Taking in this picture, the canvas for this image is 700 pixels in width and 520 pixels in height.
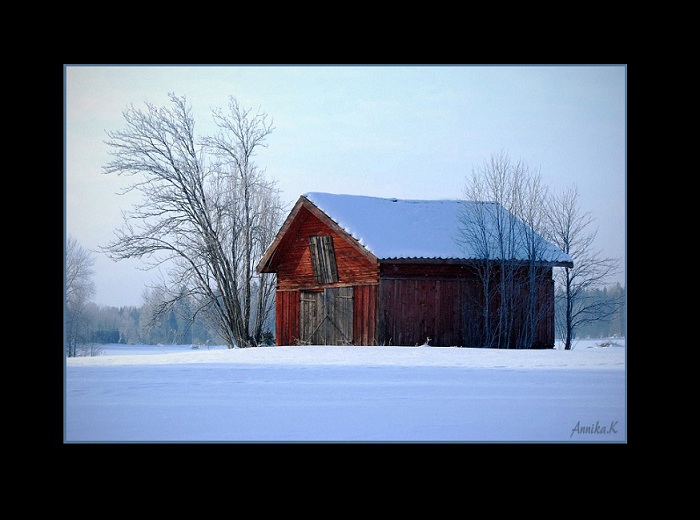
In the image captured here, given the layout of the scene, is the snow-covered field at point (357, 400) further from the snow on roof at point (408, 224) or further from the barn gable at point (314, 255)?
the barn gable at point (314, 255)

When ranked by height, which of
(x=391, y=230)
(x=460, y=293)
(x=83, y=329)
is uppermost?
(x=391, y=230)

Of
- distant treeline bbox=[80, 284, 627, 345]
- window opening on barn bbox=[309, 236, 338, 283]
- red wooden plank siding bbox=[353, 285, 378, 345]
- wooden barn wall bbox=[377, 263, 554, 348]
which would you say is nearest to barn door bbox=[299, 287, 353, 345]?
red wooden plank siding bbox=[353, 285, 378, 345]

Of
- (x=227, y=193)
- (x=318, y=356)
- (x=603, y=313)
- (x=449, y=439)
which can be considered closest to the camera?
(x=449, y=439)

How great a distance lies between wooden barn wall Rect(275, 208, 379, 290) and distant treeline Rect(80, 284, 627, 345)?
16.8 ft

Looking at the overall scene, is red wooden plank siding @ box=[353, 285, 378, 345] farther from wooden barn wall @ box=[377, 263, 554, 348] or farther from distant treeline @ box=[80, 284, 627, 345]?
distant treeline @ box=[80, 284, 627, 345]

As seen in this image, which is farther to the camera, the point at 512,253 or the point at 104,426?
the point at 512,253

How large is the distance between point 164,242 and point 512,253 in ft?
43.7

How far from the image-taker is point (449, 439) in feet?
35.7

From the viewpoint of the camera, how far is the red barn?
23656 millimetres

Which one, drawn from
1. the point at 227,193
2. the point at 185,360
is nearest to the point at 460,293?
the point at 185,360

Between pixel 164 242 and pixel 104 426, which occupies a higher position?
pixel 164 242

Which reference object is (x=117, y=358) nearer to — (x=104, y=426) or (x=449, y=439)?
(x=104, y=426)

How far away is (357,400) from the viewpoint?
13031 millimetres

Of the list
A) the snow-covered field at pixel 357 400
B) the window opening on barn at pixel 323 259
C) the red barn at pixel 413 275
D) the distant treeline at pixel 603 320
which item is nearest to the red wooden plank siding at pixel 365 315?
the red barn at pixel 413 275
